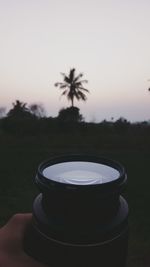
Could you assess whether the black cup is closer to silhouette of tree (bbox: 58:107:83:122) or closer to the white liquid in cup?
the white liquid in cup

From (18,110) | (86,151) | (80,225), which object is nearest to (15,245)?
(80,225)

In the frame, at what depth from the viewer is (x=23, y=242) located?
25.5 inches

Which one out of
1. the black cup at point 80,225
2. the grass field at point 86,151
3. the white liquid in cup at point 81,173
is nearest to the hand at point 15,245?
the black cup at point 80,225

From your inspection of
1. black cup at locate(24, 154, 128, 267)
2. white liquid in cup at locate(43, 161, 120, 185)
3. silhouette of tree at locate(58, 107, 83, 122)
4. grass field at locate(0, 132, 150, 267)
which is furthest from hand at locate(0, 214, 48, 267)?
silhouette of tree at locate(58, 107, 83, 122)

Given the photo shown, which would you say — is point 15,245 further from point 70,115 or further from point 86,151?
point 70,115

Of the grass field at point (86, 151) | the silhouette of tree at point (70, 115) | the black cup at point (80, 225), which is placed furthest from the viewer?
the silhouette of tree at point (70, 115)

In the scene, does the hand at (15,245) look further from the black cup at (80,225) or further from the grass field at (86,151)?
the grass field at (86,151)

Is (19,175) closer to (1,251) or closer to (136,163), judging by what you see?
(136,163)

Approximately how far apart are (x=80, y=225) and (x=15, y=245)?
147 millimetres

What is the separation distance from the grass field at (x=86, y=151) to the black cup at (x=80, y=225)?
0.45 metres

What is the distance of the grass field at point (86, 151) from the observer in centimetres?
624

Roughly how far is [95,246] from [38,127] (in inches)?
1091

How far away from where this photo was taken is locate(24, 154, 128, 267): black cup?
0.58 m

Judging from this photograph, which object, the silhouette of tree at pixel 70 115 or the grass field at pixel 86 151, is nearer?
the grass field at pixel 86 151
